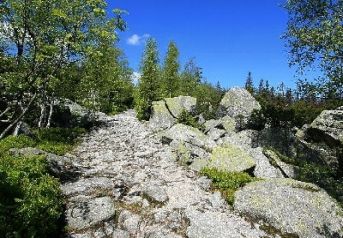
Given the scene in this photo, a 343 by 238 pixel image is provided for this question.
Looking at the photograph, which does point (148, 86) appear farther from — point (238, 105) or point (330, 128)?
point (330, 128)

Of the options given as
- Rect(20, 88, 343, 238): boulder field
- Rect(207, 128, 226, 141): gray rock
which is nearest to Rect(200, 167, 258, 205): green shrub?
Rect(20, 88, 343, 238): boulder field

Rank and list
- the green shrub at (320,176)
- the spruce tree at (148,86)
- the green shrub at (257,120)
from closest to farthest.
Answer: the green shrub at (320,176) → the green shrub at (257,120) → the spruce tree at (148,86)

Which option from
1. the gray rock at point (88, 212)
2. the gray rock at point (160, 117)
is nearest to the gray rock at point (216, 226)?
the gray rock at point (88, 212)

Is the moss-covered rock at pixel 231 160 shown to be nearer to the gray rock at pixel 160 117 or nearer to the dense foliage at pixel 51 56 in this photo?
the dense foliage at pixel 51 56

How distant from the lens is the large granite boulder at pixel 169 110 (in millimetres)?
39531

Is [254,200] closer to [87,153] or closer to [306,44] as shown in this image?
[306,44]

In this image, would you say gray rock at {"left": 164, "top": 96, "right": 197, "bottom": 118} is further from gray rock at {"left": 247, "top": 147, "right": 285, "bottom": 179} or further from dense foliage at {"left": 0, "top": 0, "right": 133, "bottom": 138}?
gray rock at {"left": 247, "top": 147, "right": 285, "bottom": 179}

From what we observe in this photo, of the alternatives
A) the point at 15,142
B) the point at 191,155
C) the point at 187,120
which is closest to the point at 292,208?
the point at 191,155

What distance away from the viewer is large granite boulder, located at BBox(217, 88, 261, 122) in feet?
112

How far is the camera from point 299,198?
17.3m

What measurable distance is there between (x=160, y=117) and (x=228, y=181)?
870 inches

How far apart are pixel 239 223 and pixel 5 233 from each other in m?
8.91

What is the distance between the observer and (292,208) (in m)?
16.5

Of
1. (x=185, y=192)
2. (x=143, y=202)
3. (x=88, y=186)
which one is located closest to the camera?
(x=143, y=202)
